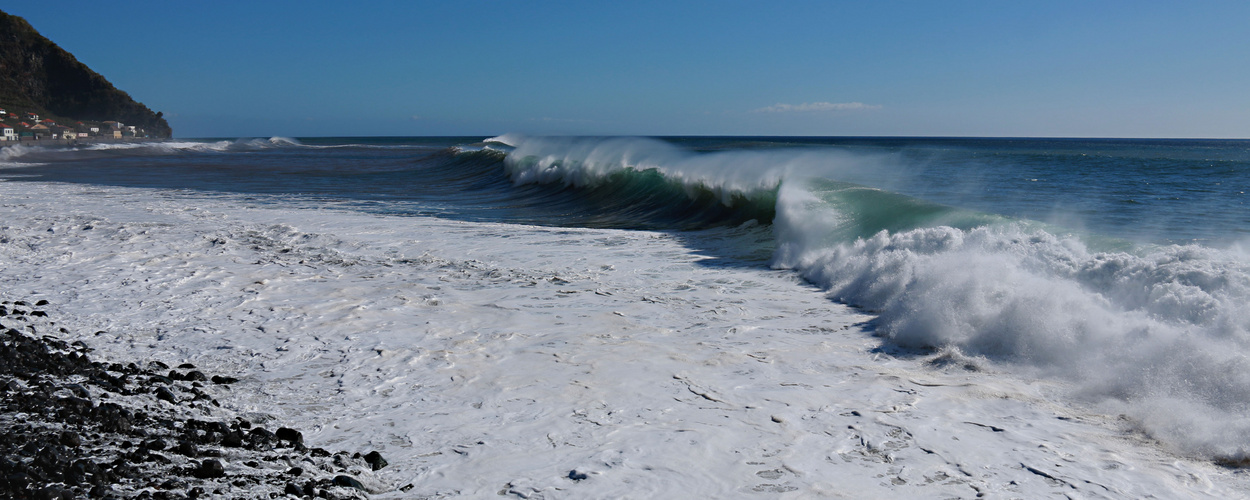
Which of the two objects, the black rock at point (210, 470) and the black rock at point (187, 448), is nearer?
the black rock at point (210, 470)

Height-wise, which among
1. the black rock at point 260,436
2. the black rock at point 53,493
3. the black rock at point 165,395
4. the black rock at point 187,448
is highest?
the black rock at point 53,493

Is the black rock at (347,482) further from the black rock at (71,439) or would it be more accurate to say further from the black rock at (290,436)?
the black rock at (71,439)

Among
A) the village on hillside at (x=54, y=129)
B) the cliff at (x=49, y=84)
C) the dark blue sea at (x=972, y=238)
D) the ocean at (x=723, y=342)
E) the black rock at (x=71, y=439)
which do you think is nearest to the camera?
the black rock at (x=71, y=439)

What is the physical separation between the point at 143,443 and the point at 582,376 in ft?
7.10

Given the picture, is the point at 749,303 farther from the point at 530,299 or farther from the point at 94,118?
the point at 94,118

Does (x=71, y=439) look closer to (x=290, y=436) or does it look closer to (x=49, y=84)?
(x=290, y=436)

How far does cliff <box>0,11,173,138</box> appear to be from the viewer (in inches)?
3270

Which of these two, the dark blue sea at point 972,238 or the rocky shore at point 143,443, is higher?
the dark blue sea at point 972,238

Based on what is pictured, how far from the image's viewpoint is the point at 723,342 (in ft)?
16.4

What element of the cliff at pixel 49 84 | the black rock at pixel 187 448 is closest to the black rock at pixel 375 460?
the black rock at pixel 187 448

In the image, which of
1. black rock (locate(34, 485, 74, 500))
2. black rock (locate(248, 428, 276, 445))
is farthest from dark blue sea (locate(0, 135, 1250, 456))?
black rock (locate(34, 485, 74, 500))

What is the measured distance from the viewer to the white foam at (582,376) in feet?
10.2

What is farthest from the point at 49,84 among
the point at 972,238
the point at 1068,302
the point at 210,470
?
the point at 1068,302

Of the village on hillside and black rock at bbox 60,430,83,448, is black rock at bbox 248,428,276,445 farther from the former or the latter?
the village on hillside
